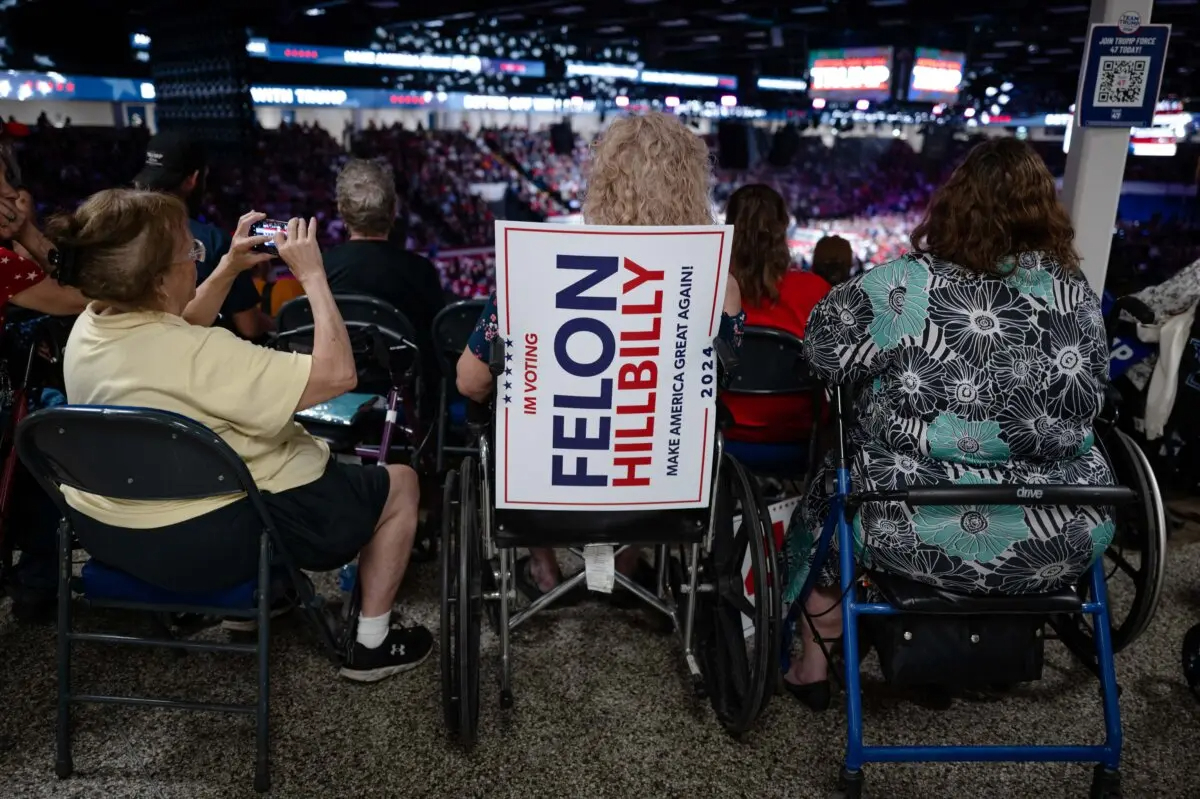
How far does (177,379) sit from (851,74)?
43.1 feet

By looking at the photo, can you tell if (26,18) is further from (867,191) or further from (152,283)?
(867,191)

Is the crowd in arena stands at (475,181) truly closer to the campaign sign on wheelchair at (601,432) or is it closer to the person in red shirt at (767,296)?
the person in red shirt at (767,296)

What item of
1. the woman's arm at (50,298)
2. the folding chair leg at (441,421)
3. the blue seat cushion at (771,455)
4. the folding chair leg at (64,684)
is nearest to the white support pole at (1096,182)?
the blue seat cushion at (771,455)

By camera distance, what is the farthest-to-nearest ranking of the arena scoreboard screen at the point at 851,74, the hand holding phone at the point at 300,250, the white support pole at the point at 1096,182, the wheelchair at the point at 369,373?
the arena scoreboard screen at the point at 851,74 → the white support pole at the point at 1096,182 → the wheelchair at the point at 369,373 → the hand holding phone at the point at 300,250

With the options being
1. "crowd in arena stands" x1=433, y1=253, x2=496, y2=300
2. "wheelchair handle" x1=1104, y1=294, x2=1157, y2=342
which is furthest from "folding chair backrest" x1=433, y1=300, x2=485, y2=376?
"crowd in arena stands" x1=433, y1=253, x2=496, y2=300

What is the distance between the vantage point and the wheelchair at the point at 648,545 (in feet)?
5.90

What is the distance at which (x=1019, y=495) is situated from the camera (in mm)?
1611

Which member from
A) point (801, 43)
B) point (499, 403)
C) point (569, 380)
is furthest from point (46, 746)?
point (801, 43)

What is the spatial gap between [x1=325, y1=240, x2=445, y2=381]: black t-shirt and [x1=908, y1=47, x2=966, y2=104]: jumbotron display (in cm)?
1248

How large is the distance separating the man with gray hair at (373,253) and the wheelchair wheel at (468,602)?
1130mm

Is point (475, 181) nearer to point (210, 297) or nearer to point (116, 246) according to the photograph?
point (210, 297)

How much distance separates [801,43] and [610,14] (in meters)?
4.71

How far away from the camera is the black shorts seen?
1710 millimetres

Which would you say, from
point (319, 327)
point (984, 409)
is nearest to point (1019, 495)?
point (984, 409)
